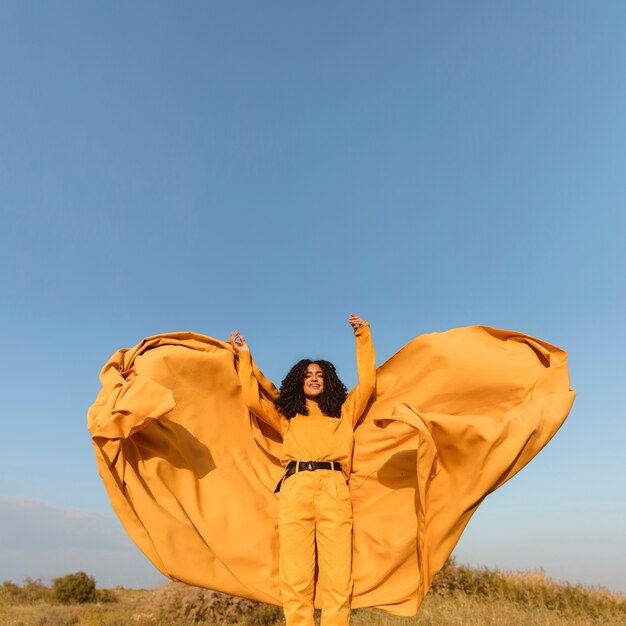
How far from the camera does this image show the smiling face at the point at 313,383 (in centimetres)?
577

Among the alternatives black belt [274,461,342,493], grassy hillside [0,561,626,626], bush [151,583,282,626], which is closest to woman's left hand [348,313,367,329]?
black belt [274,461,342,493]

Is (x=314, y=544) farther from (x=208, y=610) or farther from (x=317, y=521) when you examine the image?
(x=208, y=610)

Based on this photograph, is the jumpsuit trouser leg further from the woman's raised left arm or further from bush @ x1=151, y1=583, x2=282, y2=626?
bush @ x1=151, y1=583, x2=282, y2=626

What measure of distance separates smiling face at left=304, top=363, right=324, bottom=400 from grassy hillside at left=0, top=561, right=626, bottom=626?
254 inches

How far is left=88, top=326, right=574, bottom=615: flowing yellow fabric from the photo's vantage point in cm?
502

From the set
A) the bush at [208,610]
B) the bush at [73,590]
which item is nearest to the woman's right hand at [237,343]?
the bush at [208,610]

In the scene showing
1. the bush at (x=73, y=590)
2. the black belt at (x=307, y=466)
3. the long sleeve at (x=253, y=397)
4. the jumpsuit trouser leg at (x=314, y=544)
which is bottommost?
the bush at (x=73, y=590)

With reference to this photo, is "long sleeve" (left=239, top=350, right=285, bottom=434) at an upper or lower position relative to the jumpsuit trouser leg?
upper

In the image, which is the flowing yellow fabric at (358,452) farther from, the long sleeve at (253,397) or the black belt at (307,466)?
the black belt at (307,466)

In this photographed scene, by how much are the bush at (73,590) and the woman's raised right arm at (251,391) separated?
57.5 ft

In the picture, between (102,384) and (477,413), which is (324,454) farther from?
(102,384)

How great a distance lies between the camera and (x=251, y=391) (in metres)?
5.69

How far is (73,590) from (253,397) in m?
17.8

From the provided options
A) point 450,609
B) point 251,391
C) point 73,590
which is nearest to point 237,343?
point 251,391
